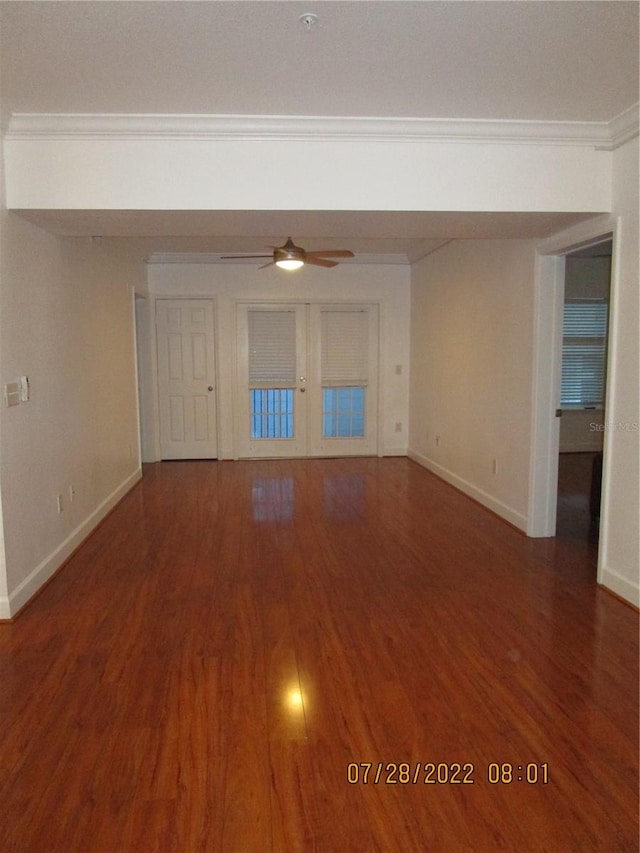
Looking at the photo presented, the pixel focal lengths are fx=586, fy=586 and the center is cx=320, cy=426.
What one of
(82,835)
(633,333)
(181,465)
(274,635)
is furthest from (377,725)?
(181,465)

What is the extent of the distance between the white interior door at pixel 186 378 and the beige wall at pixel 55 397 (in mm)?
1686

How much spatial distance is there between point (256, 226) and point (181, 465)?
4208 millimetres

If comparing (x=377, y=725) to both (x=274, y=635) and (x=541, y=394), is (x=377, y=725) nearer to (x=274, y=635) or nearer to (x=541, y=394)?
(x=274, y=635)

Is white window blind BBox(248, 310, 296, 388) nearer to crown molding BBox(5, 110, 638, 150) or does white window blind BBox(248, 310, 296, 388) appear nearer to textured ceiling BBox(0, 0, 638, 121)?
crown molding BBox(5, 110, 638, 150)

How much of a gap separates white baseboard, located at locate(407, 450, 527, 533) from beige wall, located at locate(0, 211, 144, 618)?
3293 millimetres

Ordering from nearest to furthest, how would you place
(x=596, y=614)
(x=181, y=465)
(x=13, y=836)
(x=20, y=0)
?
(x=13, y=836), (x=20, y=0), (x=596, y=614), (x=181, y=465)

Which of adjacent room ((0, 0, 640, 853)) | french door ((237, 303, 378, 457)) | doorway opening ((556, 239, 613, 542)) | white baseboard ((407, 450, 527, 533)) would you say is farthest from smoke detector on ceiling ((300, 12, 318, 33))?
doorway opening ((556, 239, 613, 542))

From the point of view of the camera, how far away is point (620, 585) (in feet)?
10.9

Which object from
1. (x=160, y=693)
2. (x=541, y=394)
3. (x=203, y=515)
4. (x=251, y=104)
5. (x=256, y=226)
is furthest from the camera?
(x=203, y=515)

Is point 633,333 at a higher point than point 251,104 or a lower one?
lower

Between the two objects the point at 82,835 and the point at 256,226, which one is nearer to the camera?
the point at 82,835

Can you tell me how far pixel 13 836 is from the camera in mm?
1714

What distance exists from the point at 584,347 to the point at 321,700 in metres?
6.66
